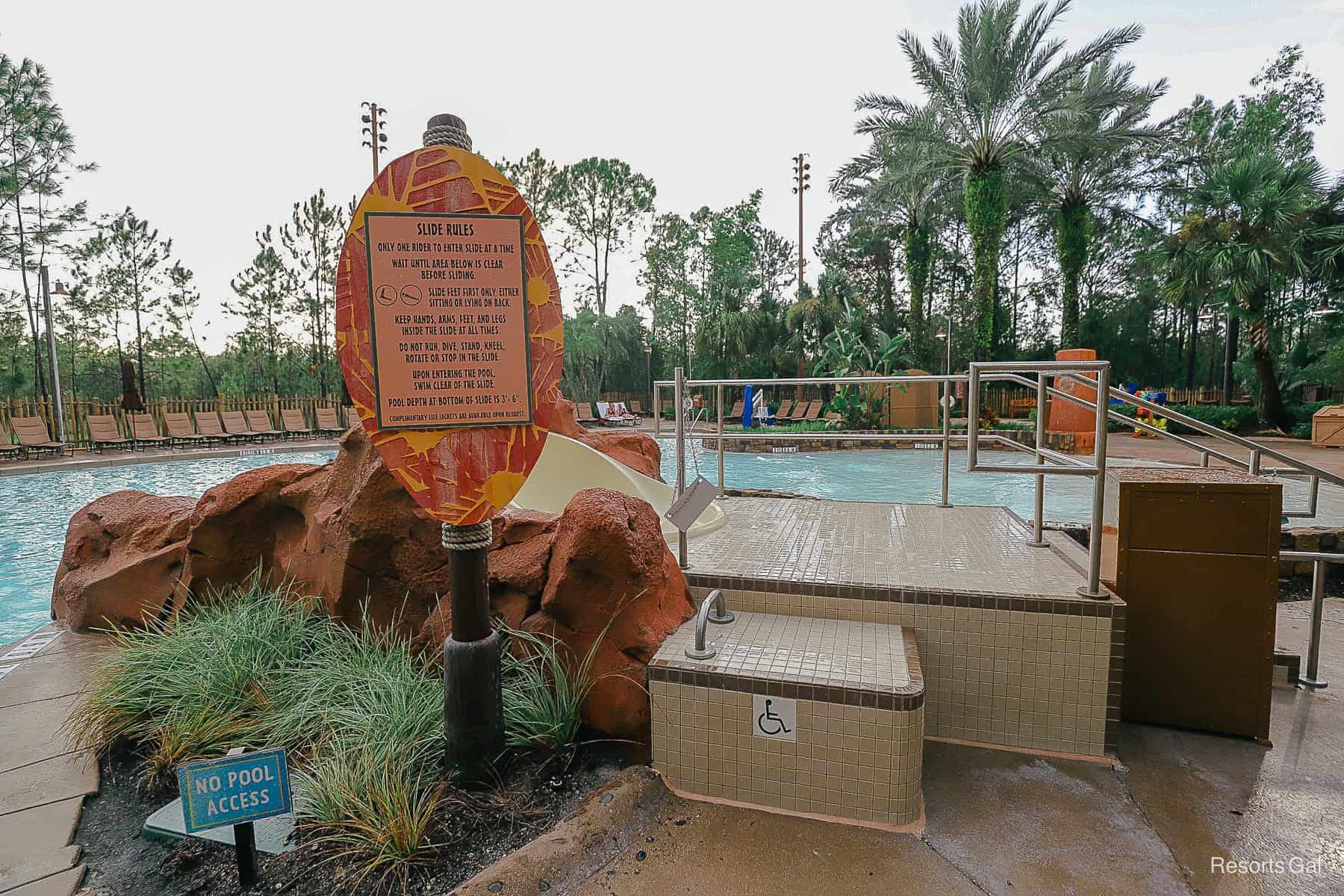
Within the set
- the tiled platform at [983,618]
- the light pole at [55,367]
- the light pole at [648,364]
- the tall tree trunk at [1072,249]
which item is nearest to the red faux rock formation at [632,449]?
the tiled platform at [983,618]

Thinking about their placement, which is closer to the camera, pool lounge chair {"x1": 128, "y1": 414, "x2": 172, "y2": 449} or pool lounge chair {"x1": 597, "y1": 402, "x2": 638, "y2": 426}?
pool lounge chair {"x1": 128, "y1": 414, "x2": 172, "y2": 449}

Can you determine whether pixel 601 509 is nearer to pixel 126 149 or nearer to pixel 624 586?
pixel 624 586

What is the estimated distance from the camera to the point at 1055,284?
31406 millimetres

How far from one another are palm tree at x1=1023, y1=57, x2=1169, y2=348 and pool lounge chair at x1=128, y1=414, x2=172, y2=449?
21.5 meters

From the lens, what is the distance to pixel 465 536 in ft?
6.09

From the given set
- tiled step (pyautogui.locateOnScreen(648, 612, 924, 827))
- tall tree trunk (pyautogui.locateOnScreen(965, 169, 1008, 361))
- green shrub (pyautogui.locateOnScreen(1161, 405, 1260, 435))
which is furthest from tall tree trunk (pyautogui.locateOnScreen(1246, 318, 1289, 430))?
tiled step (pyautogui.locateOnScreen(648, 612, 924, 827))

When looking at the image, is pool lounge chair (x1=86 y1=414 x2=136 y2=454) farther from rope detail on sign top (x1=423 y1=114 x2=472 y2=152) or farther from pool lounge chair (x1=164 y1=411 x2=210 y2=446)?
rope detail on sign top (x1=423 y1=114 x2=472 y2=152)

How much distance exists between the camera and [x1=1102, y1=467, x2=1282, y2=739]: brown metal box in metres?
2.26

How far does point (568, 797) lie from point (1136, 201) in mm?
31190

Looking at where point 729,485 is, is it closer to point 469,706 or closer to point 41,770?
point 469,706

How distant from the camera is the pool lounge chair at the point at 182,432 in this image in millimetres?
14469

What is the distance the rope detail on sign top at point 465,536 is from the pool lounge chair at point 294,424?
672 inches

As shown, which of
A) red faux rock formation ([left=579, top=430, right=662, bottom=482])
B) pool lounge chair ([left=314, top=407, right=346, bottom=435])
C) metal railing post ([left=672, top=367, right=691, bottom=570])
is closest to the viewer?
metal railing post ([left=672, top=367, right=691, bottom=570])
